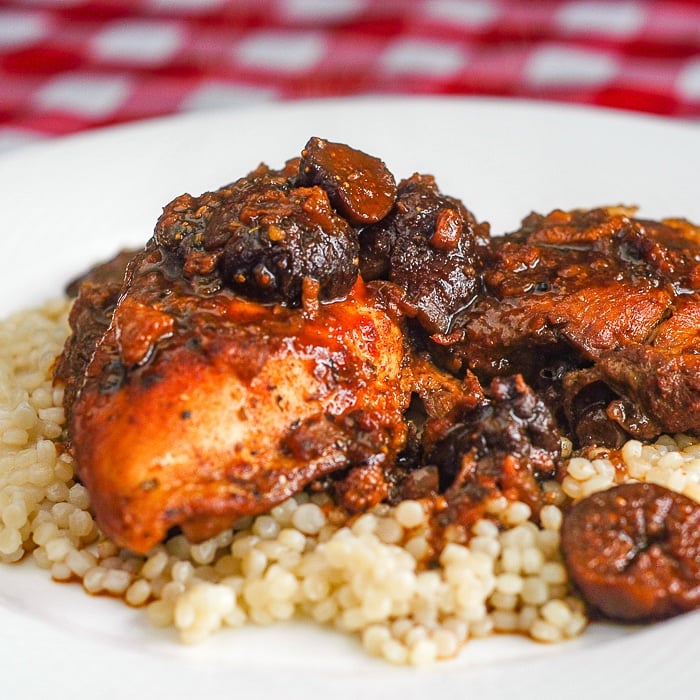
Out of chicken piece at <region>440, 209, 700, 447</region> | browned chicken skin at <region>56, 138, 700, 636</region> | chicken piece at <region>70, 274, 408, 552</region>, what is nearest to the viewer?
chicken piece at <region>70, 274, 408, 552</region>

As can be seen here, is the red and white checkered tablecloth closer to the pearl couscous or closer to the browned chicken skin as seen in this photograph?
the browned chicken skin

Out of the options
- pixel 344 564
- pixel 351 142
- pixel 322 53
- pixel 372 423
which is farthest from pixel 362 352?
pixel 322 53

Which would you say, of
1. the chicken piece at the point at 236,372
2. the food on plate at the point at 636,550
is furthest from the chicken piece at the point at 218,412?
the food on plate at the point at 636,550

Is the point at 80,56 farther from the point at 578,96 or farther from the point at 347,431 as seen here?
the point at 347,431

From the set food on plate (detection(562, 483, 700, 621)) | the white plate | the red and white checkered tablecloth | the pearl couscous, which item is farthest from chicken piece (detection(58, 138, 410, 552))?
the red and white checkered tablecloth

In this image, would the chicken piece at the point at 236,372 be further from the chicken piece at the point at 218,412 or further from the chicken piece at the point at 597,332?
the chicken piece at the point at 597,332

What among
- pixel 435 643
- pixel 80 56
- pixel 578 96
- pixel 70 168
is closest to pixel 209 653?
pixel 435 643
